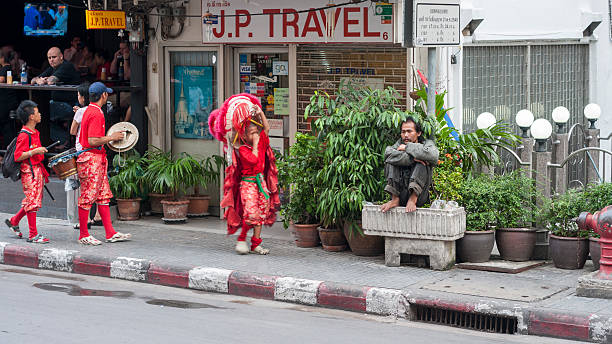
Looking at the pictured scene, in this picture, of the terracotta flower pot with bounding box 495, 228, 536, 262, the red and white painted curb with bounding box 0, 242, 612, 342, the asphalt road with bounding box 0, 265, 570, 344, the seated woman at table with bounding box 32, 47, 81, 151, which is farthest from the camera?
the seated woman at table with bounding box 32, 47, 81, 151

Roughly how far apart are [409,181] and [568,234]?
1.71 meters

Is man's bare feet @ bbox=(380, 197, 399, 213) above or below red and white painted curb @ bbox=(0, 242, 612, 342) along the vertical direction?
above

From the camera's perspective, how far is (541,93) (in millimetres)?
14406

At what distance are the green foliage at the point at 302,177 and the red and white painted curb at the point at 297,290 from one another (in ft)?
5.09

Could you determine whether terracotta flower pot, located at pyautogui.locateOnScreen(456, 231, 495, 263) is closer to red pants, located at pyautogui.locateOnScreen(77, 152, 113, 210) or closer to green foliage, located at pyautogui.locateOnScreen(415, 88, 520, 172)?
green foliage, located at pyautogui.locateOnScreen(415, 88, 520, 172)

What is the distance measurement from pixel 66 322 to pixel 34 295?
4.55 feet

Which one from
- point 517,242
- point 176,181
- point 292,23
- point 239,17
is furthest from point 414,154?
point 176,181

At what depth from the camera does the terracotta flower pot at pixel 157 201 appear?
525 inches

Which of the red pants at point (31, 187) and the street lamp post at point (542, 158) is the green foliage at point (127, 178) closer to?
the red pants at point (31, 187)

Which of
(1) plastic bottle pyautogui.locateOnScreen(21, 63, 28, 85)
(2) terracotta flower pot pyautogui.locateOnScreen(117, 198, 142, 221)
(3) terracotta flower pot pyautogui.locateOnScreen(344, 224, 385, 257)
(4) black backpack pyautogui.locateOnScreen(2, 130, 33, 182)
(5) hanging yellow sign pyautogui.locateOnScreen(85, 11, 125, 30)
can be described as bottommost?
(3) terracotta flower pot pyautogui.locateOnScreen(344, 224, 385, 257)

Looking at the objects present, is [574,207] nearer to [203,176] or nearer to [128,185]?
[203,176]

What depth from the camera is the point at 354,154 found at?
10375 mm

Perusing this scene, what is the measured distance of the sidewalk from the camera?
8195mm

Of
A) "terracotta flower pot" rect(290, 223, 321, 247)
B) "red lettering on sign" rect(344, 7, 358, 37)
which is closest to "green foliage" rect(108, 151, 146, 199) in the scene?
"terracotta flower pot" rect(290, 223, 321, 247)
